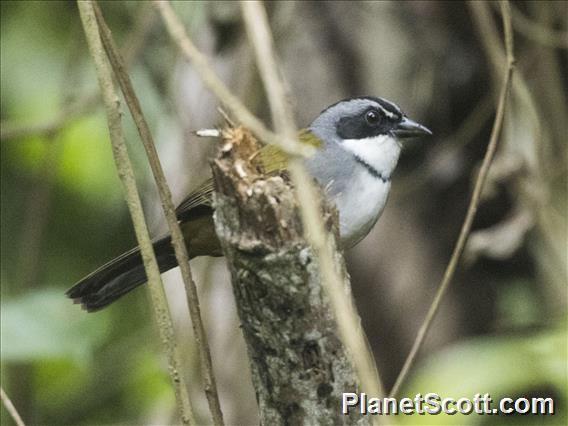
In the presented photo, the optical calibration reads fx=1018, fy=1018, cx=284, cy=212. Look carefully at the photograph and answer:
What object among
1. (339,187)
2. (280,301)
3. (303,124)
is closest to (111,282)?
(339,187)

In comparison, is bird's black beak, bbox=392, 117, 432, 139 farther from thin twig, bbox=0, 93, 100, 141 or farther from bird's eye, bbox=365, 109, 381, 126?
thin twig, bbox=0, 93, 100, 141

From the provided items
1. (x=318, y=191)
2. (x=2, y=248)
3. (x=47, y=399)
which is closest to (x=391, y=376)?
(x=47, y=399)

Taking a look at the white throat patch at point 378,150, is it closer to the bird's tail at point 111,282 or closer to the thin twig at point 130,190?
the bird's tail at point 111,282

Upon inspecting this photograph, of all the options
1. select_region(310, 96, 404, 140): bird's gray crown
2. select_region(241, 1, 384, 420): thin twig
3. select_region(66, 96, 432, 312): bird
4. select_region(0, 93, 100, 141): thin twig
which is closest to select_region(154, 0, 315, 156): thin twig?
select_region(241, 1, 384, 420): thin twig

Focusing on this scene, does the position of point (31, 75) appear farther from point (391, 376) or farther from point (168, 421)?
point (391, 376)

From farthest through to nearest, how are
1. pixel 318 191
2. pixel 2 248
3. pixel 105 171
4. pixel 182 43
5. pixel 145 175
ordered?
1. pixel 2 248
2. pixel 105 171
3. pixel 145 175
4. pixel 318 191
5. pixel 182 43
